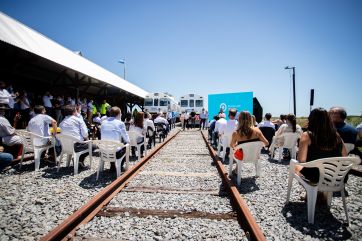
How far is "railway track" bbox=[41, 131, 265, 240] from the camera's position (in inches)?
103

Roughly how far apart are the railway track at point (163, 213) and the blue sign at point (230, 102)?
8.45 metres

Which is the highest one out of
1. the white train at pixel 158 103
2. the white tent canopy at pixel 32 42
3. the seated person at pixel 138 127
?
the white tent canopy at pixel 32 42

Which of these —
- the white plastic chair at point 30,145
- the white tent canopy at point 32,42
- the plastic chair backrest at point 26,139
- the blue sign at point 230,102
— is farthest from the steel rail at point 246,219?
the blue sign at point 230,102

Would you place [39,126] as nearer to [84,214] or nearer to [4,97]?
[84,214]

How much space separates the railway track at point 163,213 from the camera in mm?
2617

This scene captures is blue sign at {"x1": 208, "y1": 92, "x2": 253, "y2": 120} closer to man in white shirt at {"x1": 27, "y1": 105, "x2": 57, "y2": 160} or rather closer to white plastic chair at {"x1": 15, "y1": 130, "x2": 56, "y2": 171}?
man in white shirt at {"x1": 27, "y1": 105, "x2": 57, "y2": 160}

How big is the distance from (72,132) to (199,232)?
407 cm

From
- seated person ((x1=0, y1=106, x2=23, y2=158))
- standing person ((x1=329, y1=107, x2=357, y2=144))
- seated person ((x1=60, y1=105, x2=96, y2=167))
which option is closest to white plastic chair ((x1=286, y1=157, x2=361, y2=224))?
standing person ((x1=329, y1=107, x2=357, y2=144))

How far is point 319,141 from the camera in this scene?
10.3 ft

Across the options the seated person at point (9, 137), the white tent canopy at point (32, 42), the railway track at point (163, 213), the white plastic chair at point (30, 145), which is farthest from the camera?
the white tent canopy at point (32, 42)

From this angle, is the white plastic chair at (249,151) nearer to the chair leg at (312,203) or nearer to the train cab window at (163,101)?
the chair leg at (312,203)

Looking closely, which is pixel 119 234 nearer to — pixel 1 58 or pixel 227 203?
pixel 227 203

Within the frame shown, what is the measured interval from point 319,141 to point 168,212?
2.48 metres

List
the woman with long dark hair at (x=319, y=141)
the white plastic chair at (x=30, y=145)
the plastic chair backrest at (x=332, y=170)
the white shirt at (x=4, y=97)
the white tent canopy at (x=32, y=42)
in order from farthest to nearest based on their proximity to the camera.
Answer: the white shirt at (x=4, y=97) → the white tent canopy at (x=32, y=42) → the white plastic chair at (x=30, y=145) → the woman with long dark hair at (x=319, y=141) → the plastic chair backrest at (x=332, y=170)
